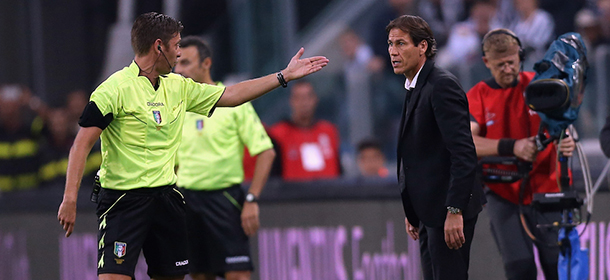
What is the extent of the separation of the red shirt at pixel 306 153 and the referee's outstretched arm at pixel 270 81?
3938 millimetres

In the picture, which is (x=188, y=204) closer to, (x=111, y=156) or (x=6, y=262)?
(x=111, y=156)

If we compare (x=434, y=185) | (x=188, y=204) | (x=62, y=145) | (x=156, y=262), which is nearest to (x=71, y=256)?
(x=62, y=145)

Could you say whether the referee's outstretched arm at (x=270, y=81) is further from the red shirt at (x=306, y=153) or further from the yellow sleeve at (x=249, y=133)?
the red shirt at (x=306, y=153)

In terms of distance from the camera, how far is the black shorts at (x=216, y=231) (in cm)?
709

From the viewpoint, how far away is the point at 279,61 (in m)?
11.9

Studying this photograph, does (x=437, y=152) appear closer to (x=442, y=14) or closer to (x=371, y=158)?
(x=371, y=158)

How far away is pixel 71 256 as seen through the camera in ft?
31.1

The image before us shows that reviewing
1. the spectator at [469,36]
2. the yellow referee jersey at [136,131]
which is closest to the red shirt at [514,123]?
the yellow referee jersey at [136,131]

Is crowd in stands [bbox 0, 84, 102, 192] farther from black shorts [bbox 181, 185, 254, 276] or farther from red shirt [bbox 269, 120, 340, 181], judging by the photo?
black shorts [bbox 181, 185, 254, 276]

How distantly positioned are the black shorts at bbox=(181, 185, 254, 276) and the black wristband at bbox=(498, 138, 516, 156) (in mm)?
2274

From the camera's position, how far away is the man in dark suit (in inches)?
196

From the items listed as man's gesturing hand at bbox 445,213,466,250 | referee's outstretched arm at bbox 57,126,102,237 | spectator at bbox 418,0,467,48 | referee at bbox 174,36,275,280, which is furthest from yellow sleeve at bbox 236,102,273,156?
spectator at bbox 418,0,467,48

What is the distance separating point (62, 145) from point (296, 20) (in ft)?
14.6

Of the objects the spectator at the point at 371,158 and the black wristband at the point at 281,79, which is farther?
the spectator at the point at 371,158
